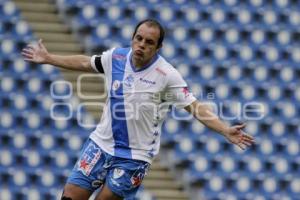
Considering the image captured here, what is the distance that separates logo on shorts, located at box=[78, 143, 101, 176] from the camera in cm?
672

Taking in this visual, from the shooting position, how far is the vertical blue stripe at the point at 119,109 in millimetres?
6594

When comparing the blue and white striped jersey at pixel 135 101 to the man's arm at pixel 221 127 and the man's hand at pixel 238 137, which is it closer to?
the man's arm at pixel 221 127

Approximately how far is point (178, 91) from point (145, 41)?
1.35 ft

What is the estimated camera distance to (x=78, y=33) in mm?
10375

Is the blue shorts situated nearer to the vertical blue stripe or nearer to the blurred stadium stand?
the vertical blue stripe

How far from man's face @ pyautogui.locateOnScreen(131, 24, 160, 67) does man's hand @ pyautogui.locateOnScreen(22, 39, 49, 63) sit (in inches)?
24.8

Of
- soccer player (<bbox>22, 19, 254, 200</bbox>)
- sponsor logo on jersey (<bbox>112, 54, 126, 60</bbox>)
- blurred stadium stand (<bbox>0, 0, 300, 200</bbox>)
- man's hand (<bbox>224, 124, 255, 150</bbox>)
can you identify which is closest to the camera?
man's hand (<bbox>224, 124, 255, 150</bbox>)

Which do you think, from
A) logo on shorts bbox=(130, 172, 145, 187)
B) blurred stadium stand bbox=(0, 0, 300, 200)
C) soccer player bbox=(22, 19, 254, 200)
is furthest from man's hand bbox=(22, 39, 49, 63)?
blurred stadium stand bbox=(0, 0, 300, 200)

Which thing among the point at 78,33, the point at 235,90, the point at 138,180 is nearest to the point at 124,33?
the point at 78,33

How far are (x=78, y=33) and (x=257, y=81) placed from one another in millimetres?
1889

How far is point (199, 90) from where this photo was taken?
10234mm

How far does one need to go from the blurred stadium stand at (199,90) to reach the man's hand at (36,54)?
308 cm

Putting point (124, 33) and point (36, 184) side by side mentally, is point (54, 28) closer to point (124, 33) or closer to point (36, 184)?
point (124, 33)

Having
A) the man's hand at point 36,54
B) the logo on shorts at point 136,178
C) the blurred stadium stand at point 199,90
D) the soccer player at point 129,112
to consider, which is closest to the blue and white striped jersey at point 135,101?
the soccer player at point 129,112
